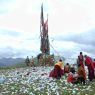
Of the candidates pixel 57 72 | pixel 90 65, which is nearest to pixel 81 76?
pixel 90 65

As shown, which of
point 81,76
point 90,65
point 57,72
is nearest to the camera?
point 81,76

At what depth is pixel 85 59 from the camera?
3556 centimetres

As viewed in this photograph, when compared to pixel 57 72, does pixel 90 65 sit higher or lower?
higher

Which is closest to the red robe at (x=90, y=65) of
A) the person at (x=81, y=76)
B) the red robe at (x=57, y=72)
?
the person at (x=81, y=76)

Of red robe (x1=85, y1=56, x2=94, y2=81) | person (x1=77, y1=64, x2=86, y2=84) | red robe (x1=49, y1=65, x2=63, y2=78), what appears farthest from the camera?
red robe (x1=49, y1=65, x2=63, y2=78)

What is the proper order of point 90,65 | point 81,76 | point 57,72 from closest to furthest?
point 81,76, point 90,65, point 57,72

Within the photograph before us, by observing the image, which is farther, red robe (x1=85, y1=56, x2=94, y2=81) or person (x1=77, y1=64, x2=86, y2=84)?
red robe (x1=85, y1=56, x2=94, y2=81)

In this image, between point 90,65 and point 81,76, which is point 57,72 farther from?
point 81,76

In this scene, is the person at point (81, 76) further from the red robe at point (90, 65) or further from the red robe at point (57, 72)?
the red robe at point (57, 72)

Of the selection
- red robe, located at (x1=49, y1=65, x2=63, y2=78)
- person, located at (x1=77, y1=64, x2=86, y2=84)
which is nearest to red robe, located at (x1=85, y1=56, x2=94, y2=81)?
person, located at (x1=77, y1=64, x2=86, y2=84)

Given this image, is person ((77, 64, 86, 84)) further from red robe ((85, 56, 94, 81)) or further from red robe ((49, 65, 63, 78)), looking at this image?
red robe ((49, 65, 63, 78))

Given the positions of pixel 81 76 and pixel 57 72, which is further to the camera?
pixel 57 72

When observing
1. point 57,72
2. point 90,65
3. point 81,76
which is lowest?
point 81,76

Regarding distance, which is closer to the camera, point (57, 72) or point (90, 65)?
point (90, 65)
